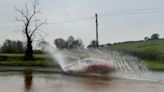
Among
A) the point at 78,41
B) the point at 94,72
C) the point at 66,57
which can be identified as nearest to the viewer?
the point at 94,72

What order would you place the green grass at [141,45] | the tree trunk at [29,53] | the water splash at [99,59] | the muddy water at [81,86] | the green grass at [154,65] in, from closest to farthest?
the muddy water at [81,86] < the water splash at [99,59] < the green grass at [154,65] < the tree trunk at [29,53] < the green grass at [141,45]

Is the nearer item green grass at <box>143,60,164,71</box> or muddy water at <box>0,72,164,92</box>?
muddy water at <box>0,72,164,92</box>

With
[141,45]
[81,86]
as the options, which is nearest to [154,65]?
[141,45]

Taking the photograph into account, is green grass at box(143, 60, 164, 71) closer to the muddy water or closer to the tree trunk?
the muddy water

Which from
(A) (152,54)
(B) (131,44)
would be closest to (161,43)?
(B) (131,44)

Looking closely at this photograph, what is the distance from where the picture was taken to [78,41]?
9544cm

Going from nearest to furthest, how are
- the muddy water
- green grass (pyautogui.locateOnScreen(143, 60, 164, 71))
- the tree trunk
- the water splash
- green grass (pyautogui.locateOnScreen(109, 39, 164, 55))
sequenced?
the muddy water → the water splash → green grass (pyautogui.locateOnScreen(143, 60, 164, 71)) → the tree trunk → green grass (pyautogui.locateOnScreen(109, 39, 164, 55))

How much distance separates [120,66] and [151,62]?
12676 mm

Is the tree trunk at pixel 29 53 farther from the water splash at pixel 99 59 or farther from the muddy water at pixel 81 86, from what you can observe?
the muddy water at pixel 81 86

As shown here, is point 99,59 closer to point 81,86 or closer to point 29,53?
point 81,86

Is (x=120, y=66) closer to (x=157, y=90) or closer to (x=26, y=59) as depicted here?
(x=157, y=90)

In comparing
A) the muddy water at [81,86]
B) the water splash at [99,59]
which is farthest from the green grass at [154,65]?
the muddy water at [81,86]

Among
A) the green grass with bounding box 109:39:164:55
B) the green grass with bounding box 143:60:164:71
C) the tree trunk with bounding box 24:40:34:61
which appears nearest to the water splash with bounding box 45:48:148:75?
the green grass with bounding box 143:60:164:71

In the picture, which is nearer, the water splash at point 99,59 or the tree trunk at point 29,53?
the water splash at point 99,59
